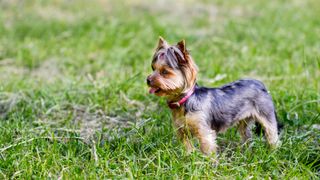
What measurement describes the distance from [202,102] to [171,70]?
Result: 0.46 m

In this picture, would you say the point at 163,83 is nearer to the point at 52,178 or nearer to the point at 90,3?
the point at 52,178

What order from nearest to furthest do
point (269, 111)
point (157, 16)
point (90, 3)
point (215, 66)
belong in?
point (269, 111) → point (215, 66) → point (157, 16) → point (90, 3)

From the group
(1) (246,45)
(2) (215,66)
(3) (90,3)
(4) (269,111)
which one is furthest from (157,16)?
(4) (269,111)

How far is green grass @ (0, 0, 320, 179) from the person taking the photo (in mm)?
4902

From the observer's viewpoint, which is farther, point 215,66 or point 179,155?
point 215,66

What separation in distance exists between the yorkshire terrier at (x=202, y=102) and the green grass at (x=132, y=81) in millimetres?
171

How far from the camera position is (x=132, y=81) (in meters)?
6.87

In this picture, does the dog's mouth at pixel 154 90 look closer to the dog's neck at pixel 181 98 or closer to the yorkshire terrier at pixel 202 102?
the yorkshire terrier at pixel 202 102

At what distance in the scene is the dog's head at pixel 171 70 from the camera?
15.9 ft

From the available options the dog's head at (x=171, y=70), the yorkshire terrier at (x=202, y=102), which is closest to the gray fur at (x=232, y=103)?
the yorkshire terrier at (x=202, y=102)

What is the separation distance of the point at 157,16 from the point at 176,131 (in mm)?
6284

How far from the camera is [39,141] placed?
5.29 meters

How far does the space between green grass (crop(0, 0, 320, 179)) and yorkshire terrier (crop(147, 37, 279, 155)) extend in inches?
6.7

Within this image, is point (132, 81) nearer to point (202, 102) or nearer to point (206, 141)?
point (202, 102)
